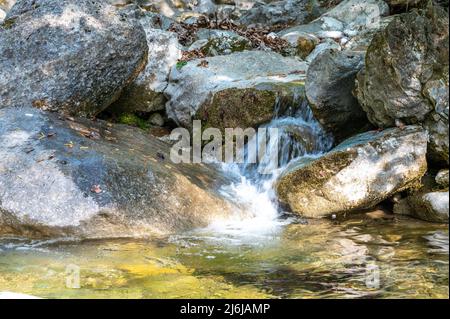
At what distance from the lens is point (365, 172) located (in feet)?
24.0

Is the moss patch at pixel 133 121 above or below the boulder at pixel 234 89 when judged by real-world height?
below

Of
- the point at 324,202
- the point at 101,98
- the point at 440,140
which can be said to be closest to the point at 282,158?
the point at 324,202

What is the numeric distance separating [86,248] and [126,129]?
4.03m

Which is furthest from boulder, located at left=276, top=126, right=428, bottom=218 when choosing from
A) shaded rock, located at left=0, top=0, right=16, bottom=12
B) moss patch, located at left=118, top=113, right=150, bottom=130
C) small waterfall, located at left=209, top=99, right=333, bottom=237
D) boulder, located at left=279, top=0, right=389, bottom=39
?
shaded rock, located at left=0, top=0, right=16, bottom=12

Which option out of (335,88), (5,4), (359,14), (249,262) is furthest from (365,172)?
(5,4)

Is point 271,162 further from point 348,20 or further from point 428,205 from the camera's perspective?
point 348,20

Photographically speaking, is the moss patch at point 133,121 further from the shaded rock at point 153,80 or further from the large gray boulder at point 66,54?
the large gray boulder at point 66,54

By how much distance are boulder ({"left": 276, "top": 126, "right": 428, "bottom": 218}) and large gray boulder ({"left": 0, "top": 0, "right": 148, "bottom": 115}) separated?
4.45m

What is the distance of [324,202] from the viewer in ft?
24.4

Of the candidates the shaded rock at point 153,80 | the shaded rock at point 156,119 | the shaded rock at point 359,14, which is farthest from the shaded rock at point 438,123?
the shaded rock at point 359,14

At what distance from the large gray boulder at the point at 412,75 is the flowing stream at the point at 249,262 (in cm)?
142

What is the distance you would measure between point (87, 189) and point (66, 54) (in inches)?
145

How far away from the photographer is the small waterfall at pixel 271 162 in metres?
8.06

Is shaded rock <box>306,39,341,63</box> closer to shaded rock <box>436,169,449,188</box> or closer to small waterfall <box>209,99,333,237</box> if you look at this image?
small waterfall <box>209,99,333,237</box>
